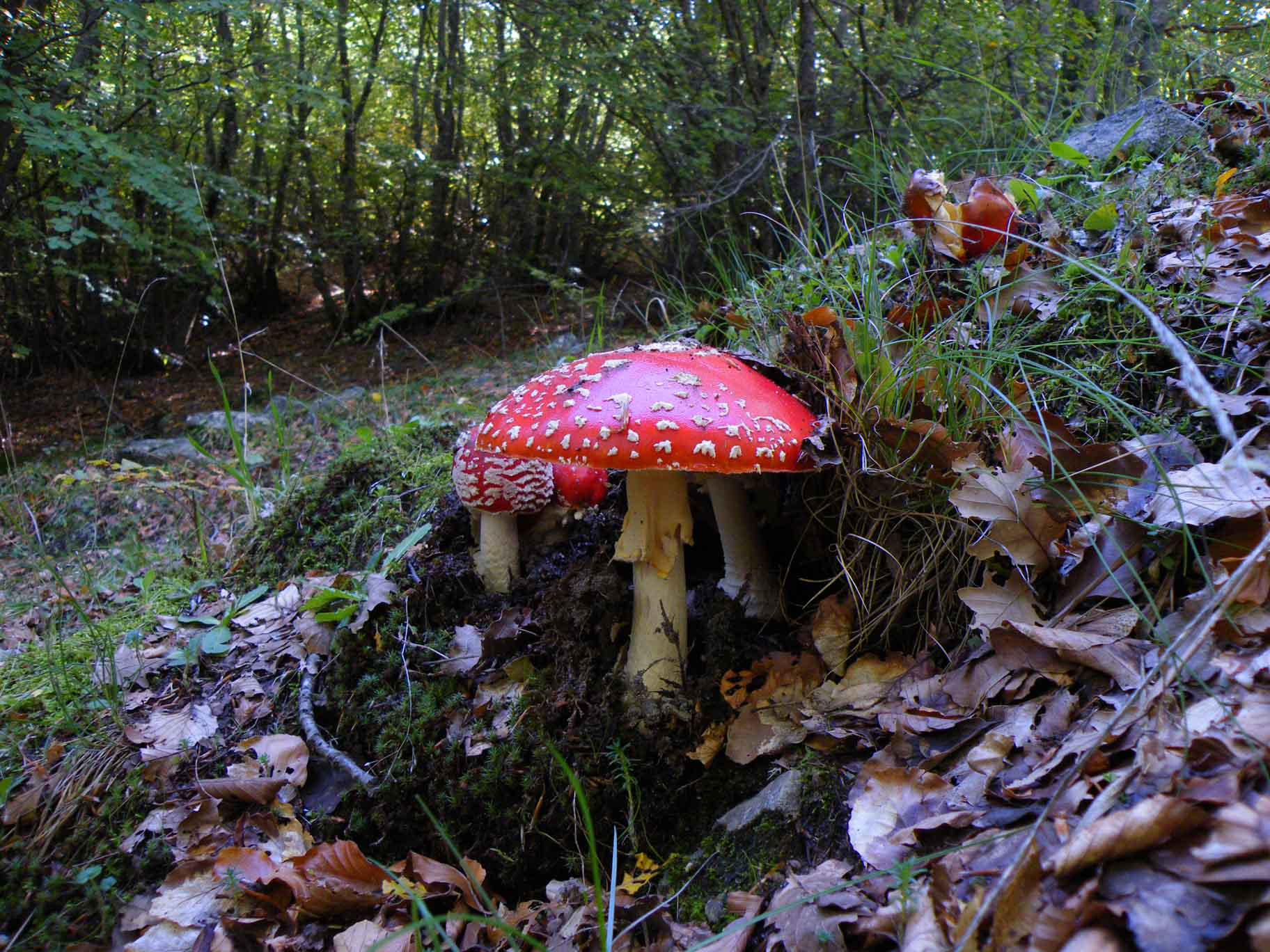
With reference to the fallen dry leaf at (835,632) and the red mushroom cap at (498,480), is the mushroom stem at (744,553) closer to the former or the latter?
the fallen dry leaf at (835,632)

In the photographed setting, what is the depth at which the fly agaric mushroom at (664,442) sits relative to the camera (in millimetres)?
1819

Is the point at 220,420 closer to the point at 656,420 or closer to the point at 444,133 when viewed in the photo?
the point at 444,133

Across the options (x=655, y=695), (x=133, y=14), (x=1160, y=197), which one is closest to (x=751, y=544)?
(x=655, y=695)

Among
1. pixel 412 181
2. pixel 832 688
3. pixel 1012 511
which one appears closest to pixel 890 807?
pixel 832 688

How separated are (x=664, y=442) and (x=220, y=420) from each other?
8.38 m

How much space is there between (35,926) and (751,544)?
2366 mm

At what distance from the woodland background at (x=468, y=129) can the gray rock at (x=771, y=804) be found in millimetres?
2236

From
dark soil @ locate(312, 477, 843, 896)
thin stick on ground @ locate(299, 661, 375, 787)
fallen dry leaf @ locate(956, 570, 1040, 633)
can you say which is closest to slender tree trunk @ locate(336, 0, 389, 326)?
thin stick on ground @ locate(299, 661, 375, 787)

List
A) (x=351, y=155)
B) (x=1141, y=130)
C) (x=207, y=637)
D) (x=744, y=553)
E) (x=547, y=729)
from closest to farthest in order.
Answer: (x=547, y=729) → (x=744, y=553) → (x=207, y=637) → (x=1141, y=130) → (x=351, y=155)

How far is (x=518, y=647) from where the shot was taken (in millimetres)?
2611

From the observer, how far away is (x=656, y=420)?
184 centimetres

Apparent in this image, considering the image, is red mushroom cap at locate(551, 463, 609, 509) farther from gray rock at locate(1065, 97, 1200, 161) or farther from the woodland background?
gray rock at locate(1065, 97, 1200, 161)

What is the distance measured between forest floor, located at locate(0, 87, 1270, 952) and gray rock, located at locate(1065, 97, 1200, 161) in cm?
24

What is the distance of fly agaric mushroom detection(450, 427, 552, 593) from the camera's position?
8.61ft
